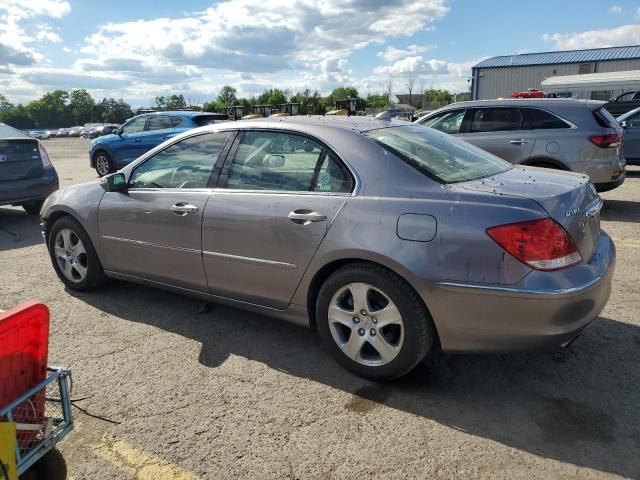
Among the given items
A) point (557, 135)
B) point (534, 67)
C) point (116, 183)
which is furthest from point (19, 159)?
point (534, 67)

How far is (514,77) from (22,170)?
51.9m

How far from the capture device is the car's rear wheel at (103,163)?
44.2ft

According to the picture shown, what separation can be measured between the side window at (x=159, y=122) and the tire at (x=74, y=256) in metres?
8.48

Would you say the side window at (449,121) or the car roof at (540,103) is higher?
the car roof at (540,103)

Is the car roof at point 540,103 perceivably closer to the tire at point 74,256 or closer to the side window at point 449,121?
the side window at point 449,121

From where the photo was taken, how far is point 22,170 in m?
7.82

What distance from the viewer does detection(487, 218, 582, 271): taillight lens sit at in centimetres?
254

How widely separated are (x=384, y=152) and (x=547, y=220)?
100 centimetres

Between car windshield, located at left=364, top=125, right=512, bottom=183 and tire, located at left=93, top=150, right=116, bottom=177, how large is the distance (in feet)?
37.8

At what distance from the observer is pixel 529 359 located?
3.29 metres

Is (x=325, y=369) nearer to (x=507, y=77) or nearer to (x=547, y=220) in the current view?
(x=547, y=220)

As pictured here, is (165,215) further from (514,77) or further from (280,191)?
(514,77)

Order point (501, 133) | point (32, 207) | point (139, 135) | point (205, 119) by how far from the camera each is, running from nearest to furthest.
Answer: point (501, 133)
point (32, 207)
point (205, 119)
point (139, 135)

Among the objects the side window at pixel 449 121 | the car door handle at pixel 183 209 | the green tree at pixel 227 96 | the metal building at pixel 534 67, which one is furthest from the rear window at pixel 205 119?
the green tree at pixel 227 96
